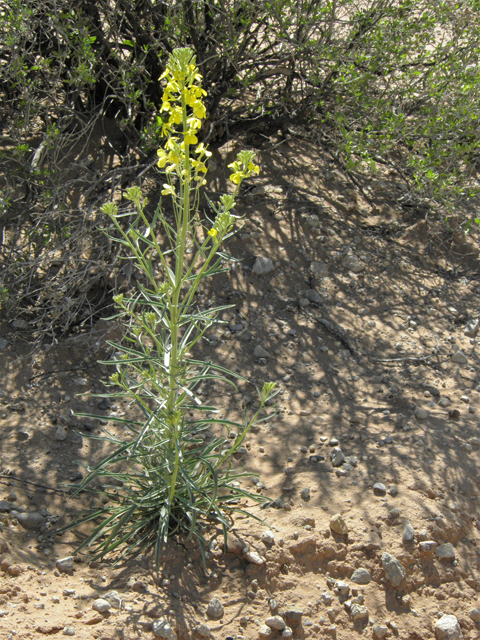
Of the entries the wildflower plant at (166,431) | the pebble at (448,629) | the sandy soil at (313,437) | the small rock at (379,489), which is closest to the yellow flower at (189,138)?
the wildflower plant at (166,431)

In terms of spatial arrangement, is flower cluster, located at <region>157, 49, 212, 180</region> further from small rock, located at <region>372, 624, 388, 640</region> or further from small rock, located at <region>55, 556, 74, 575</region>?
small rock, located at <region>372, 624, 388, 640</region>

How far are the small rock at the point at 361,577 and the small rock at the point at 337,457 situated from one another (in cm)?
53

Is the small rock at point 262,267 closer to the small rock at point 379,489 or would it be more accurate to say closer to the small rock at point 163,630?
the small rock at point 379,489

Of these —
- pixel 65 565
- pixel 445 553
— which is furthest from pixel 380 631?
pixel 65 565

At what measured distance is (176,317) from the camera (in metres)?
2.20

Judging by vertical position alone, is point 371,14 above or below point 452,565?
above

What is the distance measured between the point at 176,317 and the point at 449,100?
309 cm

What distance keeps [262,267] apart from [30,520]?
222 centimetres

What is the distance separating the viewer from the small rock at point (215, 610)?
2264 millimetres

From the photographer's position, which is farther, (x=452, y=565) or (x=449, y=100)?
(x=449, y=100)

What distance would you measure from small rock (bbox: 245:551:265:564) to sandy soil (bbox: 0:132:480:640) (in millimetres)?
30

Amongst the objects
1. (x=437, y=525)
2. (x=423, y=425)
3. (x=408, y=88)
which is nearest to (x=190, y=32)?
(x=408, y=88)

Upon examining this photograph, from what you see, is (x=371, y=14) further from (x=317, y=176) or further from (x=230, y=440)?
(x=230, y=440)

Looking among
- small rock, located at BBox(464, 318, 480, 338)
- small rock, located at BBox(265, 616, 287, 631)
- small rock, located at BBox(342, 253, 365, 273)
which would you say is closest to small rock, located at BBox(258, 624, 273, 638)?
small rock, located at BBox(265, 616, 287, 631)
